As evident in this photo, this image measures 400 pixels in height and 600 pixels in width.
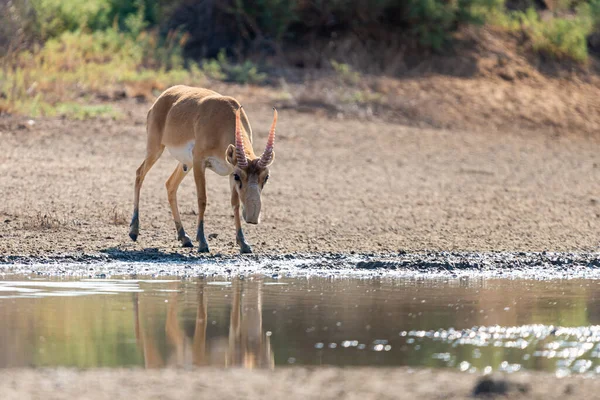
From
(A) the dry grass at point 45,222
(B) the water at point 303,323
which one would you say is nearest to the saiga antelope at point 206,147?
(A) the dry grass at point 45,222

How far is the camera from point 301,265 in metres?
10.9

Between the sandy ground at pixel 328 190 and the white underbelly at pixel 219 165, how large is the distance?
2.70ft

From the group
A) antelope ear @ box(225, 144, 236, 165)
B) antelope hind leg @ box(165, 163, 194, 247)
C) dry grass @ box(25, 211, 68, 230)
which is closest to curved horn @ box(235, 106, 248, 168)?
antelope ear @ box(225, 144, 236, 165)

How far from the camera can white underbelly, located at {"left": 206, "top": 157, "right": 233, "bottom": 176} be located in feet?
37.6

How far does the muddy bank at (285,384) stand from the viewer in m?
5.60

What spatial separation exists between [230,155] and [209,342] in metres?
4.16

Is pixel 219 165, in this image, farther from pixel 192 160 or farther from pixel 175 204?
pixel 175 204

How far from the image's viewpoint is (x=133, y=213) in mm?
12367

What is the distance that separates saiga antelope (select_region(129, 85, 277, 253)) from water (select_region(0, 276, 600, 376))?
1.22m

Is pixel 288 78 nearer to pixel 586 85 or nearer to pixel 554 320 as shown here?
pixel 586 85

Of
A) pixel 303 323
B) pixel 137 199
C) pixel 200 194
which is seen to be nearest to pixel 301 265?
pixel 200 194

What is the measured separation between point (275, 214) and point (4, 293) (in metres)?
5.15

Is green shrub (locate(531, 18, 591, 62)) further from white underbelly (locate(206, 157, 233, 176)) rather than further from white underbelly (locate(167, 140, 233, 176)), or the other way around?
white underbelly (locate(206, 157, 233, 176))

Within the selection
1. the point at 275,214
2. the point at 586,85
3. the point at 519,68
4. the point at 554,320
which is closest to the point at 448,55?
the point at 519,68
